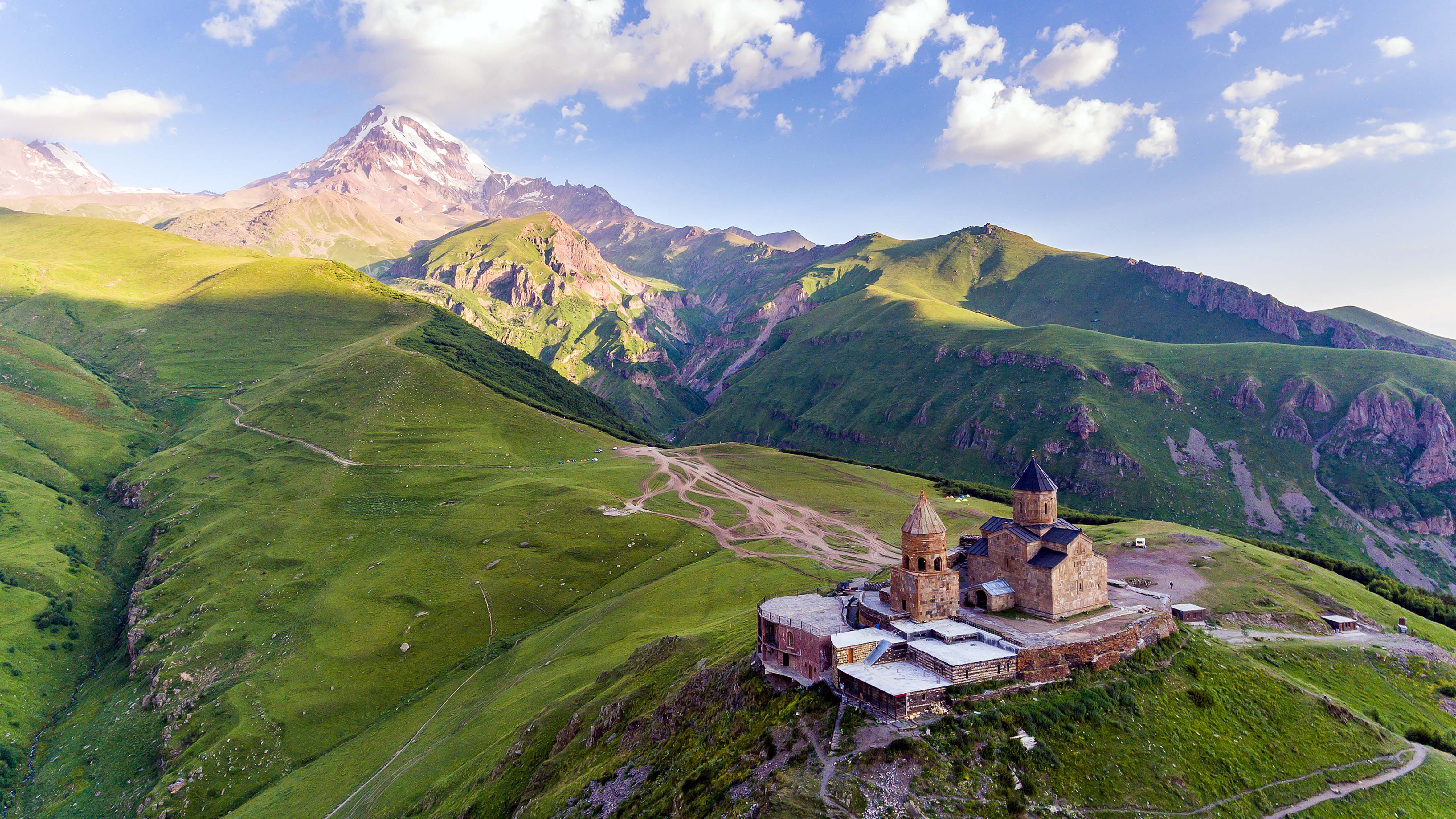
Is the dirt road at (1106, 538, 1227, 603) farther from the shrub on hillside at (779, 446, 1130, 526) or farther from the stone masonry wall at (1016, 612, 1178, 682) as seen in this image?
the stone masonry wall at (1016, 612, 1178, 682)

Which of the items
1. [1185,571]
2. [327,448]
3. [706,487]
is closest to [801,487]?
[706,487]

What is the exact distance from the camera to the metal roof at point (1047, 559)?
148 ft

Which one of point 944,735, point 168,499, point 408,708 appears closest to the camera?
point 944,735

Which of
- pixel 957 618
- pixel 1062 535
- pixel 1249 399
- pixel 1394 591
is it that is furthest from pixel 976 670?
pixel 1249 399

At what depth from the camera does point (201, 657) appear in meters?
87.0

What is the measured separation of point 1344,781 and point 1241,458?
7427 inches

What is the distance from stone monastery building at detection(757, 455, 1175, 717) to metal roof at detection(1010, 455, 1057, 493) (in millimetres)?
113

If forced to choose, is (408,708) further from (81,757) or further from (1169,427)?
(1169,427)

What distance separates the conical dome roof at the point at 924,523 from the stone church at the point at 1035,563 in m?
7.25

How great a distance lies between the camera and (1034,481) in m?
50.2

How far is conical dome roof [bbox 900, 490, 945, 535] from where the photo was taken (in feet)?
147

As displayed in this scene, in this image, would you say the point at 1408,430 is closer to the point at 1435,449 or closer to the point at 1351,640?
the point at 1435,449

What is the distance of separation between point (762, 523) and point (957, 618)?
264 ft

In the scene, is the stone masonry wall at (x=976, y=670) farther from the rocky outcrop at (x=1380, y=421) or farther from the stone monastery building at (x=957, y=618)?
the rocky outcrop at (x=1380, y=421)
